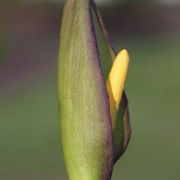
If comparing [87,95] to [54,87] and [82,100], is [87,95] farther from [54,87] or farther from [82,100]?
[54,87]

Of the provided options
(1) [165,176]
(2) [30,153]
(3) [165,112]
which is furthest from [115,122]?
(3) [165,112]

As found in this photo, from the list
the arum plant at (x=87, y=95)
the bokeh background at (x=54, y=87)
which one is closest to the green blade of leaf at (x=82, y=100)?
the arum plant at (x=87, y=95)

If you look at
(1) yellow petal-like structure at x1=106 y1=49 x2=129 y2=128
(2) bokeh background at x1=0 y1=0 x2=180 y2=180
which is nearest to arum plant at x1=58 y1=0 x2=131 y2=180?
(1) yellow petal-like structure at x1=106 y1=49 x2=129 y2=128

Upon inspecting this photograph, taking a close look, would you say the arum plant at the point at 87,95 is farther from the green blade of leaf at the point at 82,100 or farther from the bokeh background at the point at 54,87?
the bokeh background at the point at 54,87

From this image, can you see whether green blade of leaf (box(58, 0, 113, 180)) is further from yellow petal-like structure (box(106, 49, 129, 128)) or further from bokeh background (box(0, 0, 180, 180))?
bokeh background (box(0, 0, 180, 180))

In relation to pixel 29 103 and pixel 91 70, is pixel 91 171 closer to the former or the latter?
pixel 91 70
